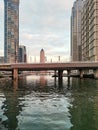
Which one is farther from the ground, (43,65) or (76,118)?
(43,65)

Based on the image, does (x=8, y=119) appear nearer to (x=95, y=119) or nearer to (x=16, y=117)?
(x=16, y=117)

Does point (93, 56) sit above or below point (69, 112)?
above

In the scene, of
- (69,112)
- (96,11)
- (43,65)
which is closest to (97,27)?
(96,11)

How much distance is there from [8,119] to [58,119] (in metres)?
4.64

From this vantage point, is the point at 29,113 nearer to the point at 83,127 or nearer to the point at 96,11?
the point at 83,127

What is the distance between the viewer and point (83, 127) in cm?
2355

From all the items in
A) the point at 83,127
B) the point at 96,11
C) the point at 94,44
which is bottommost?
the point at 83,127

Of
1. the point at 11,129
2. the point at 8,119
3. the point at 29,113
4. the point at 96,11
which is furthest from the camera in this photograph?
the point at 96,11

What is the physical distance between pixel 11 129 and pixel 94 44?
558 feet

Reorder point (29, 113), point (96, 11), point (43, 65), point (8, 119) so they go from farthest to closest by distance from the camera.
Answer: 1. point (96, 11)
2. point (43, 65)
3. point (29, 113)
4. point (8, 119)

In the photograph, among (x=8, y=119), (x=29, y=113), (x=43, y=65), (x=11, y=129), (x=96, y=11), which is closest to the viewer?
(x=11, y=129)

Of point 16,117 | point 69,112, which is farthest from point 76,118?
point 16,117

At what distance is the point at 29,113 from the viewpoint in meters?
30.2

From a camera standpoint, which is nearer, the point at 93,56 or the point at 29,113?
the point at 29,113
